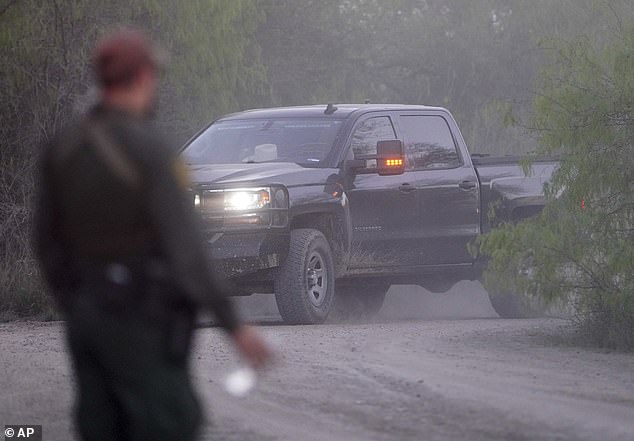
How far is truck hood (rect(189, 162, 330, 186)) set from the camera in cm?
1113

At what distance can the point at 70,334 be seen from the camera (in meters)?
4.27

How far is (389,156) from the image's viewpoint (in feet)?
39.8

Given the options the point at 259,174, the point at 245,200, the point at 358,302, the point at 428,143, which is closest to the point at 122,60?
the point at 245,200

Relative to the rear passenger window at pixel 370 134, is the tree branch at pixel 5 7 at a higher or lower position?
higher

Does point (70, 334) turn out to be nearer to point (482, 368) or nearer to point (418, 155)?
point (482, 368)

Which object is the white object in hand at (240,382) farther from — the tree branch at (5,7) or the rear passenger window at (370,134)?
the tree branch at (5,7)

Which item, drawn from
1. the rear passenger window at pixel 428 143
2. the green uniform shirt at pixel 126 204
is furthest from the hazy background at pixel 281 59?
the green uniform shirt at pixel 126 204

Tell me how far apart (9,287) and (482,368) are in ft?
19.7

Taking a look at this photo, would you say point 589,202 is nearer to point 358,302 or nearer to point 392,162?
point 392,162

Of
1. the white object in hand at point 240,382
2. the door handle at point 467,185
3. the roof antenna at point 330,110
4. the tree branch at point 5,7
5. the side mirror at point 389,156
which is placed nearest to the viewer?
the white object in hand at point 240,382

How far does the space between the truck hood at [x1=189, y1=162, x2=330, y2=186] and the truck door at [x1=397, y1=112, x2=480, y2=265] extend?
1.32 meters

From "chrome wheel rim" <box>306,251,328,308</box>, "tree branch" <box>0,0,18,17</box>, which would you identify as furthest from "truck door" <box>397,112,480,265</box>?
"tree branch" <box>0,0,18,17</box>

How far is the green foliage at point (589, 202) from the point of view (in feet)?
32.9

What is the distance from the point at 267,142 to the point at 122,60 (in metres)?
8.23
